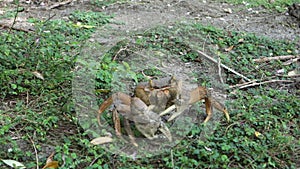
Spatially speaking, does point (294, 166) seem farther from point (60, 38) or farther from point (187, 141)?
point (60, 38)

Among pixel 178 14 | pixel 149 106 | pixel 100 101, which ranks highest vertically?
pixel 149 106

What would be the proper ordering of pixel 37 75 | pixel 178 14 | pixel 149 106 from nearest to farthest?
pixel 149 106 < pixel 37 75 < pixel 178 14

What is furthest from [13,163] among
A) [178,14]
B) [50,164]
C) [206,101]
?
[178,14]

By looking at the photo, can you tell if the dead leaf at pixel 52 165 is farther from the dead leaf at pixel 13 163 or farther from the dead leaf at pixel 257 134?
the dead leaf at pixel 257 134

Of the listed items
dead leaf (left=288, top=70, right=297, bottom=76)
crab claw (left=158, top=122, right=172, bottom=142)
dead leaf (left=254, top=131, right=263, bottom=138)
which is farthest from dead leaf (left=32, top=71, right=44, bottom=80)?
dead leaf (left=288, top=70, right=297, bottom=76)

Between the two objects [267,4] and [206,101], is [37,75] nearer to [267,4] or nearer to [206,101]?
[206,101]

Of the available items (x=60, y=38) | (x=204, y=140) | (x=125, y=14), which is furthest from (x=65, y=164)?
(x=125, y=14)
